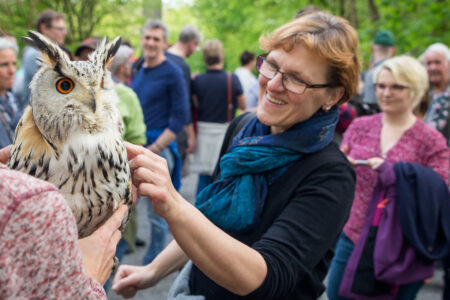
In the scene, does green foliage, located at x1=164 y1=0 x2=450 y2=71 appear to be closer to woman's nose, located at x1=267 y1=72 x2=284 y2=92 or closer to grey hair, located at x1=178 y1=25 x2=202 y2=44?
grey hair, located at x1=178 y1=25 x2=202 y2=44

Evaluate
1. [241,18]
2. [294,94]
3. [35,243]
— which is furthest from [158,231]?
[241,18]

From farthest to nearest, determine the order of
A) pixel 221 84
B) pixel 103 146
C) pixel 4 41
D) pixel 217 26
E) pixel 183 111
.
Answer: pixel 217 26 < pixel 221 84 < pixel 183 111 < pixel 4 41 < pixel 103 146

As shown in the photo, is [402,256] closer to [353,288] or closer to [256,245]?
[353,288]

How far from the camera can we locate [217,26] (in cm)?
1669

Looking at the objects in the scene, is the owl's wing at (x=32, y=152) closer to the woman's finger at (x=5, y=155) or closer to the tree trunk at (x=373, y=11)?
the woman's finger at (x=5, y=155)

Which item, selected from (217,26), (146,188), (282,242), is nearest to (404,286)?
(282,242)

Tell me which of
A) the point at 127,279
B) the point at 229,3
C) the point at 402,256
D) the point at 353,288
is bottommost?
the point at 353,288

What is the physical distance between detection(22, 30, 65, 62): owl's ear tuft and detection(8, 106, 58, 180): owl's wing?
21cm

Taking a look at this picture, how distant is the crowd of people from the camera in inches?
33.0

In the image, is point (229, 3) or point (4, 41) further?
point (229, 3)

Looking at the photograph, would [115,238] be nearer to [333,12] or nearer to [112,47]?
[112,47]

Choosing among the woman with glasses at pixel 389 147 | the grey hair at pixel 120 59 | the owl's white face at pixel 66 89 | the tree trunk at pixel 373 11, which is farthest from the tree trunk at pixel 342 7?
the owl's white face at pixel 66 89

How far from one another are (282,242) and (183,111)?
3.05 metres

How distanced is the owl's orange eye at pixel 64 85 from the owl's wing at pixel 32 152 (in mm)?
145
